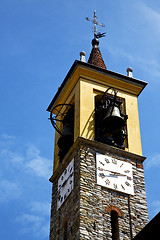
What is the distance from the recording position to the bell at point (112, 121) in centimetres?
1867

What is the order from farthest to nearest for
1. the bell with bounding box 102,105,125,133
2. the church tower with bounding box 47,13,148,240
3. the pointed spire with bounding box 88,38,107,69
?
the pointed spire with bounding box 88,38,107,69 < the bell with bounding box 102,105,125,133 < the church tower with bounding box 47,13,148,240

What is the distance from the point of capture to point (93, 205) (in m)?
16.5

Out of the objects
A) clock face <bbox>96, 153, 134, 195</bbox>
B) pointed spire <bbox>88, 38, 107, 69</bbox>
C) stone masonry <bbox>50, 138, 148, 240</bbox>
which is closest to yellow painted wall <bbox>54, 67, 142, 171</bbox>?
stone masonry <bbox>50, 138, 148, 240</bbox>

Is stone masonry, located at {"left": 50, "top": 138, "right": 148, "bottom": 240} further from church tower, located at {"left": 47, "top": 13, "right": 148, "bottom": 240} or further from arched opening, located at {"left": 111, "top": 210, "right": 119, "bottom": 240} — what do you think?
arched opening, located at {"left": 111, "top": 210, "right": 119, "bottom": 240}

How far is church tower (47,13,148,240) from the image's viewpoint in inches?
649

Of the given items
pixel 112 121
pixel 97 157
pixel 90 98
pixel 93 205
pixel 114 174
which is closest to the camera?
pixel 93 205

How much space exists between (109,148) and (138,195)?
1.72m

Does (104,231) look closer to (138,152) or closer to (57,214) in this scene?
(57,214)

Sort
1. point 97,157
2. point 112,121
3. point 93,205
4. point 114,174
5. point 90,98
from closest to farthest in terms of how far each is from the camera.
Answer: point 93,205 < point 114,174 < point 97,157 < point 112,121 < point 90,98

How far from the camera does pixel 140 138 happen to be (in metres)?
19.4

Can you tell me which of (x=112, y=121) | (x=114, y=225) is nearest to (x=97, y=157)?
(x=112, y=121)

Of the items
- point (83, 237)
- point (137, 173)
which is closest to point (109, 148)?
point (137, 173)

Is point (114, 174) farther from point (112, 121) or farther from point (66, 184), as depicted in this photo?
point (112, 121)

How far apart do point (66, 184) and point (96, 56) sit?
6316 millimetres
